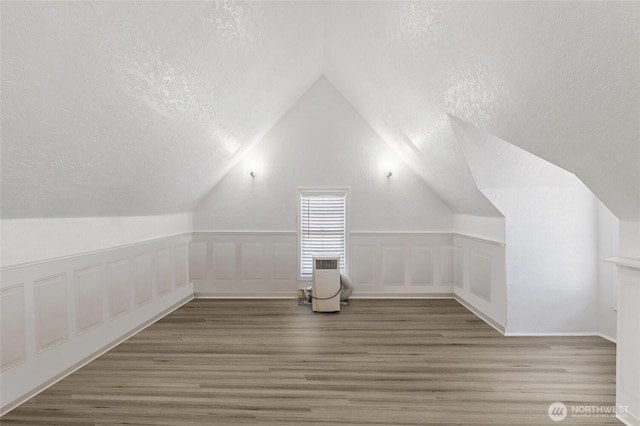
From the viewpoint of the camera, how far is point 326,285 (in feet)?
23.0

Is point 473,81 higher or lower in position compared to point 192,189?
higher

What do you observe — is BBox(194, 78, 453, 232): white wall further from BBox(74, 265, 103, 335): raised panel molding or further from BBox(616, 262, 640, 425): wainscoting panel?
BBox(616, 262, 640, 425): wainscoting panel

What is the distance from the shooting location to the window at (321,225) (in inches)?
317

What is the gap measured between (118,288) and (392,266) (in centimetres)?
431

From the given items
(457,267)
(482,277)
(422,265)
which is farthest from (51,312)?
(457,267)

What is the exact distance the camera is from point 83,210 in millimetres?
4461

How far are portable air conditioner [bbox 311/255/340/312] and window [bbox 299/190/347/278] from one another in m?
0.84

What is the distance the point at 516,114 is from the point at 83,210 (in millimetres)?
3777

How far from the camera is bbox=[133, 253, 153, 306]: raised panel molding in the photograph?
5859mm

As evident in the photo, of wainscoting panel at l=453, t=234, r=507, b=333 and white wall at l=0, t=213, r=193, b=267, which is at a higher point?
white wall at l=0, t=213, r=193, b=267

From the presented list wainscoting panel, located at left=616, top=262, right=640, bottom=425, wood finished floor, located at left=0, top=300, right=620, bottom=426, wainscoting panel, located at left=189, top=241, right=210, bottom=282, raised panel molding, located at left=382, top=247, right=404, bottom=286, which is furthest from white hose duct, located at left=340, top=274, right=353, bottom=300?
wainscoting panel, located at left=616, top=262, right=640, bottom=425

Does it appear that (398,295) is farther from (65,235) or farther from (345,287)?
(65,235)

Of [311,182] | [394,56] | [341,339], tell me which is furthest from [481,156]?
[311,182]

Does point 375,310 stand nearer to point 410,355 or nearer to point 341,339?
point 341,339
